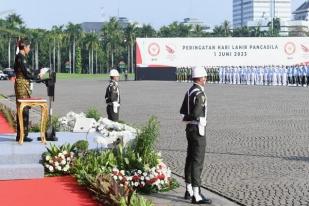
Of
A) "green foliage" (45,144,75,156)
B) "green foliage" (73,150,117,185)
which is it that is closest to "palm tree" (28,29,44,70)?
"green foliage" (45,144,75,156)

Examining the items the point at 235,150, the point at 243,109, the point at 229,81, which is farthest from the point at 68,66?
the point at 235,150

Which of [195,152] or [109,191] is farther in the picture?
[195,152]

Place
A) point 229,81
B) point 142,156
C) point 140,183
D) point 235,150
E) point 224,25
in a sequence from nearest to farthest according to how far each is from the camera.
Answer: point 140,183 < point 142,156 < point 235,150 < point 229,81 < point 224,25

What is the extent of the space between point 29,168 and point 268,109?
16.6m

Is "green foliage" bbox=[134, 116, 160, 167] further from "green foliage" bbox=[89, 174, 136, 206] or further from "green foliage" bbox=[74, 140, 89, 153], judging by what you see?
"green foliage" bbox=[89, 174, 136, 206]

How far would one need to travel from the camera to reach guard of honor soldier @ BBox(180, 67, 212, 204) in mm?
8133

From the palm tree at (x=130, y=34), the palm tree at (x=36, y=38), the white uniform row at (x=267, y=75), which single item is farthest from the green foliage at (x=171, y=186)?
the palm tree at (x=130, y=34)

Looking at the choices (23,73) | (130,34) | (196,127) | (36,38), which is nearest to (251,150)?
(23,73)

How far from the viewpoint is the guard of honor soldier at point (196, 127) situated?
26.7 feet

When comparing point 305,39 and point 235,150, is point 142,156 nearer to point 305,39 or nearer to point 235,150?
point 235,150

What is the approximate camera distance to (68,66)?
360 feet

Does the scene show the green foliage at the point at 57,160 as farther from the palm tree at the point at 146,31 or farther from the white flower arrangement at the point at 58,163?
the palm tree at the point at 146,31

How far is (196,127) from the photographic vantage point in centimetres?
821

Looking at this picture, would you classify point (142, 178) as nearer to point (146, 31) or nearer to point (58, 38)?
point (58, 38)
